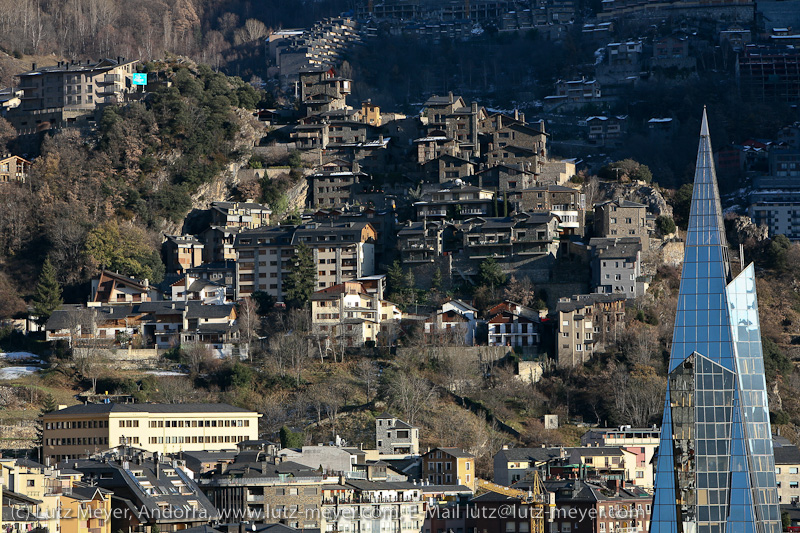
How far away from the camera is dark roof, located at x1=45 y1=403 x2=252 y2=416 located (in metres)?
89.8

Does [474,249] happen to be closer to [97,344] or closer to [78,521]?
[97,344]

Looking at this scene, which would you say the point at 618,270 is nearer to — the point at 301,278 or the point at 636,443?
the point at 636,443

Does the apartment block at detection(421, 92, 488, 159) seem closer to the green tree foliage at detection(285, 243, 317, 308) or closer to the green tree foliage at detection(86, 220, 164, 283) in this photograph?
the green tree foliage at detection(285, 243, 317, 308)

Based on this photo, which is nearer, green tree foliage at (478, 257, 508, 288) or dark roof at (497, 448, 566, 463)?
dark roof at (497, 448, 566, 463)

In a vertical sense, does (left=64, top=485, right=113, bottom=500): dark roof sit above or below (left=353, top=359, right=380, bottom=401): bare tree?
below

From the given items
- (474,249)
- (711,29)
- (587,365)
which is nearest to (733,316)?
(587,365)

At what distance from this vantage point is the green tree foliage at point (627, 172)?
122m

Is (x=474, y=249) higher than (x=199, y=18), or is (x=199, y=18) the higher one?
(x=199, y=18)

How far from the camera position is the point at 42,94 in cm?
13200

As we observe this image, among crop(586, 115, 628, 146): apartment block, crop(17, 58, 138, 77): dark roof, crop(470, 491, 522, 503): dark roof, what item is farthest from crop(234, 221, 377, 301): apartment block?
crop(470, 491, 522, 503): dark roof

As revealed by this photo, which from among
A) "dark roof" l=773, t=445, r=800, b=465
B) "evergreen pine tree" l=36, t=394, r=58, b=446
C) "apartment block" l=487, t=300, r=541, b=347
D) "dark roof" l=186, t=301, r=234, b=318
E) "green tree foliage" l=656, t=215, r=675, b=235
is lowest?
"dark roof" l=773, t=445, r=800, b=465

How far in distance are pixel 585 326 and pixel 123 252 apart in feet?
105

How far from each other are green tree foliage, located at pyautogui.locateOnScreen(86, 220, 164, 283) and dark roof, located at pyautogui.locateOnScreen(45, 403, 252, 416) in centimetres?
2127

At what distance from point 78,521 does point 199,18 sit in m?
123
